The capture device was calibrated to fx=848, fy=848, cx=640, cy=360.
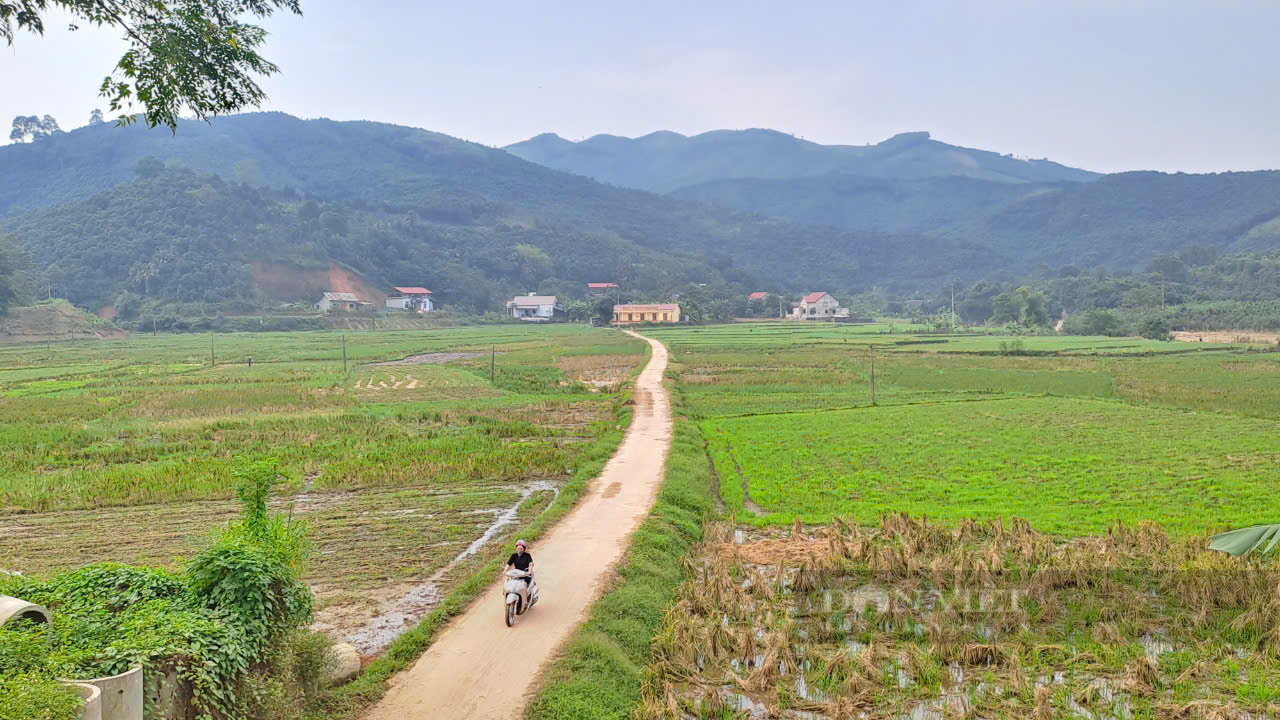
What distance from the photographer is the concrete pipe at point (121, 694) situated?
6.23 metres

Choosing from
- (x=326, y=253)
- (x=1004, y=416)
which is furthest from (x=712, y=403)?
(x=326, y=253)

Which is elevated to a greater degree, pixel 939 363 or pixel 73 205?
pixel 73 205

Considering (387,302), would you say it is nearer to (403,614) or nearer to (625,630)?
(403,614)

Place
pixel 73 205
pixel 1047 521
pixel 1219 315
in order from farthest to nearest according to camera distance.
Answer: pixel 73 205, pixel 1219 315, pixel 1047 521

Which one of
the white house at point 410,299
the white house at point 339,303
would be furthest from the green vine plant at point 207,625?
the white house at point 410,299

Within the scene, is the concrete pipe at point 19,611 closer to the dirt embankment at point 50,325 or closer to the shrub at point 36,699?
the shrub at point 36,699

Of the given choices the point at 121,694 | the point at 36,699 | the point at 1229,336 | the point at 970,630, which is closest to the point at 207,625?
the point at 121,694

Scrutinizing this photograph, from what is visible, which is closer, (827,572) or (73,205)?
(827,572)

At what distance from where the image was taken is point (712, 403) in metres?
35.0

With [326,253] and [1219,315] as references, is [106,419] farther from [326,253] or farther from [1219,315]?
[326,253]

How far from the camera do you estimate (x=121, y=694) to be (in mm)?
6344

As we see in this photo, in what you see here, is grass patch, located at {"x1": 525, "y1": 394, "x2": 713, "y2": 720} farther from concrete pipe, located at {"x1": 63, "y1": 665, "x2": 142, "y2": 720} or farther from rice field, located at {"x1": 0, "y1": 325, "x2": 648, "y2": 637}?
concrete pipe, located at {"x1": 63, "y1": 665, "x2": 142, "y2": 720}

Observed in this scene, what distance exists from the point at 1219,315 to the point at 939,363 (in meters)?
59.7

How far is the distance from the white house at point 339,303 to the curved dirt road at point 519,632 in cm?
11379
